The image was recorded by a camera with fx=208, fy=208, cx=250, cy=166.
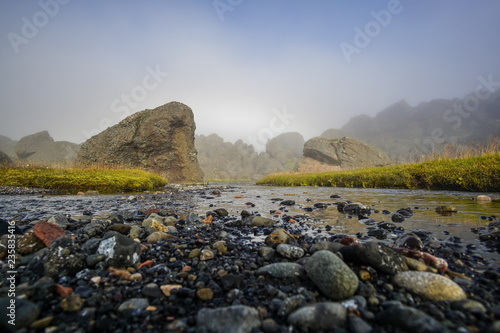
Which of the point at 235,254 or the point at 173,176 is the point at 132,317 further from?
the point at 173,176

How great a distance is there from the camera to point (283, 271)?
2240 mm

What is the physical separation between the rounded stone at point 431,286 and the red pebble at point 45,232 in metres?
4.21

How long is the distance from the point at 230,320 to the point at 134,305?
0.82 meters

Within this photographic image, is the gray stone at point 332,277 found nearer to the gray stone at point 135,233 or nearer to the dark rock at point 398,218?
the gray stone at point 135,233

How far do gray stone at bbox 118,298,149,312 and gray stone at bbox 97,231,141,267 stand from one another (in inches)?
33.8

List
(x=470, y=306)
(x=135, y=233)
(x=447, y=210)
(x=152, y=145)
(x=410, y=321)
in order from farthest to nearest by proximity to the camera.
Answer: (x=152, y=145) → (x=447, y=210) → (x=135, y=233) → (x=470, y=306) → (x=410, y=321)

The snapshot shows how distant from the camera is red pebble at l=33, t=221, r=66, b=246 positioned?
9.10ft

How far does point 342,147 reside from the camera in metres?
44.5

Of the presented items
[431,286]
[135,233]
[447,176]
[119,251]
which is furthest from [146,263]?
[447,176]

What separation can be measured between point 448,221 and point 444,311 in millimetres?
3976

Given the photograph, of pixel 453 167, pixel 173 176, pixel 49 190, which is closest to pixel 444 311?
pixel 453 167

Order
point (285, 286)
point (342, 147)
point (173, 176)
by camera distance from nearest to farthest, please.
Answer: point (285, 286)
point (173, 176)
point (342, 147)

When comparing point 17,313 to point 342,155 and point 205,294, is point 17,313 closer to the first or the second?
point 205,294

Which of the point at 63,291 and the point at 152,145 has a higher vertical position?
the point at 152,145
